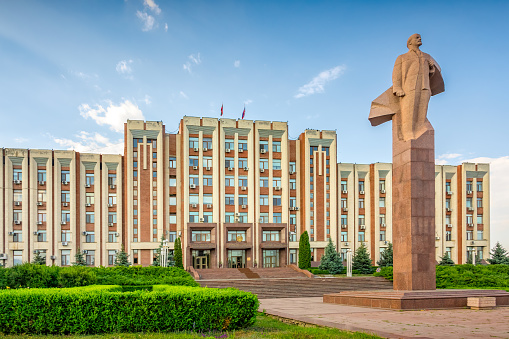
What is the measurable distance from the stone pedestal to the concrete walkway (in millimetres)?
1761

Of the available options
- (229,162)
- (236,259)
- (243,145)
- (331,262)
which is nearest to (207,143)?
(229,162)

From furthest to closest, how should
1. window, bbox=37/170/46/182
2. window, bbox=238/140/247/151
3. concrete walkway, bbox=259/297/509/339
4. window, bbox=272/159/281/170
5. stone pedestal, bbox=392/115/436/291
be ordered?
1. window, bbox=272/159/281/170
2. window, bbox=238/140/247/151
3. window, bbox=37/170/46/182
4. stone pedestal, bbox=392/115/436/291
5. concrete walkway, bbox=259/297/509/339

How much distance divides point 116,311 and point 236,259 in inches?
1158

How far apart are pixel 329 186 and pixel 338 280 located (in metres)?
12.6

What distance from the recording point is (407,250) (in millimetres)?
14789

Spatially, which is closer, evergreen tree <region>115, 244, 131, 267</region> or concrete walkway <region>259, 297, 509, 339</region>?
concrete walkway <region>259, 297, 509, 339</region>

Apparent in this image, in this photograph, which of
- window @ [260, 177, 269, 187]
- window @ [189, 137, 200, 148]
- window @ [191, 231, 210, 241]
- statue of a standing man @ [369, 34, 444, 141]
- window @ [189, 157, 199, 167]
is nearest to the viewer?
statue of a standing man @ [369, 34, 444, 141]

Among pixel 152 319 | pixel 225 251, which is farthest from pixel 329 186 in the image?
pixel 152 319

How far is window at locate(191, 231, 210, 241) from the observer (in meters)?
37.1

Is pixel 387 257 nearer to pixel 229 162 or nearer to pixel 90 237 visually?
pixel 229 162

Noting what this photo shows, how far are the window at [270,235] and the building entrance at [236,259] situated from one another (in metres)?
2.04

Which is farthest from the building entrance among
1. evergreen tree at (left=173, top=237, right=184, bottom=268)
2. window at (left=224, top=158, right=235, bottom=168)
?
window at (left=224, top=158, right=235, bottom=168)

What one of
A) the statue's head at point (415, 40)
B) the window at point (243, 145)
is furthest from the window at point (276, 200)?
the statue's head at point (415, 40)

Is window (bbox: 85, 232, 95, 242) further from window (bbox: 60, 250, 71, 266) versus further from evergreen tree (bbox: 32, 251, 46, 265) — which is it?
evergreen tree (bbox: 32, 251, 46, 265)
